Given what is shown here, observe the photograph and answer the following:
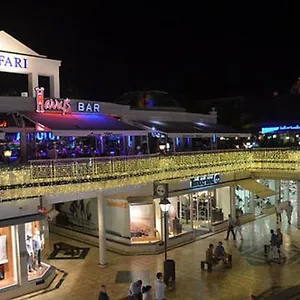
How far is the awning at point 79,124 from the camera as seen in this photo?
1744 cm

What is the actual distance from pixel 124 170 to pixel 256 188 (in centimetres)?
1059

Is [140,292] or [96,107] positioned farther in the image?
[96,107]

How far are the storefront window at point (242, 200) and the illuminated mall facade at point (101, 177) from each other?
2.7 inches

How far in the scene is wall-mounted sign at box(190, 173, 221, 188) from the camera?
2361cm

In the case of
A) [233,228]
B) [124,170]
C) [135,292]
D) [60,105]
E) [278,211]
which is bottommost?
[135,292]

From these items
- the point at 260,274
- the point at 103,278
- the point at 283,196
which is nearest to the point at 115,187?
the point at 103,278

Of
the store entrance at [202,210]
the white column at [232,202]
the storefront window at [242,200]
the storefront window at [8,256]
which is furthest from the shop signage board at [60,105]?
the storefront window at [242,200]

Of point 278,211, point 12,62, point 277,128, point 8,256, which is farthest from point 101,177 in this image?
point 277,128

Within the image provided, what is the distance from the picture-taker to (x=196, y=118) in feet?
98.6

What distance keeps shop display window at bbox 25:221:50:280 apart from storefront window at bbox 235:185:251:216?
1423cm

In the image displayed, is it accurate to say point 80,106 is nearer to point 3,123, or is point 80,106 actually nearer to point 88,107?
point 88,107

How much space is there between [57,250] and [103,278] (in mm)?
5090

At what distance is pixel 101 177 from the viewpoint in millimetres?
17734

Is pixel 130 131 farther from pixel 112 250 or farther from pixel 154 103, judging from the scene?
pixel 154 103
